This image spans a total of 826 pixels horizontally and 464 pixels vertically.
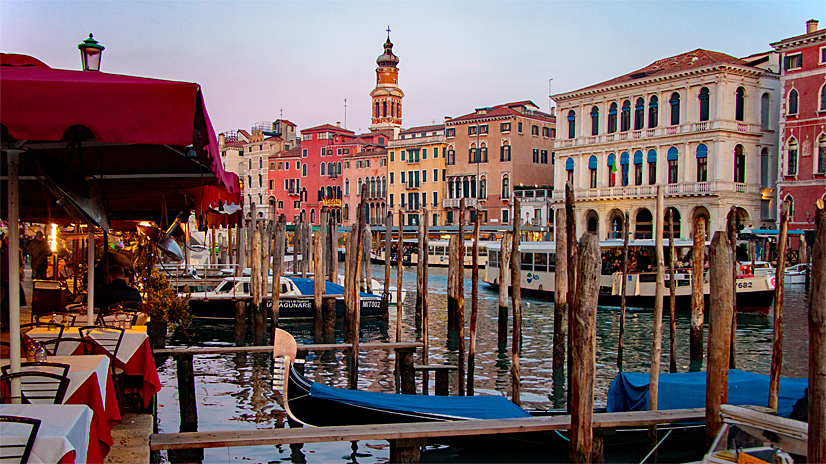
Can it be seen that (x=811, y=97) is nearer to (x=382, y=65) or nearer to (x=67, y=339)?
(x=67, y=339)

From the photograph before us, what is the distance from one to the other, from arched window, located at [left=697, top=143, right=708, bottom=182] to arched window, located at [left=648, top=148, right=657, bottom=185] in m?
2.16

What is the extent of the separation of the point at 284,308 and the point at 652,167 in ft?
72.2

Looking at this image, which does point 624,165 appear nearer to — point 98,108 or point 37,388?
point 37,388

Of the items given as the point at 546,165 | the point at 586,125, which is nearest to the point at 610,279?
the point at 586,125

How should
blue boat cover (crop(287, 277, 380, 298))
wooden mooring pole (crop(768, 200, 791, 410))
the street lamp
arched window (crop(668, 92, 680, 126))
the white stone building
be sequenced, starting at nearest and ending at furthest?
the street lamp → wooden mooring pole (crop(768, 200, 791, 410)) → blue boat cover (crop(287, 277, 380, 298)) → the white stone building → arched window (crop(668, 92, 680, 126))

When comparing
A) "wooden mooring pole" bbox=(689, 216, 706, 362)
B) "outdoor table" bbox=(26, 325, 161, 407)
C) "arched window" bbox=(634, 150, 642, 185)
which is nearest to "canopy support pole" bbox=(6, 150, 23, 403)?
"outdoor table" bbox=(26, 325, 161, 407)

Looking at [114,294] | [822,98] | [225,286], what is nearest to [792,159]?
[822,98]

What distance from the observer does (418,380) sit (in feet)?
35.2

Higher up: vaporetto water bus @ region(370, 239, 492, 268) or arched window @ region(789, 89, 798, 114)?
arched window @ region(789, 89, 798, 114)

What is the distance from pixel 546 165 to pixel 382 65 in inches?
988

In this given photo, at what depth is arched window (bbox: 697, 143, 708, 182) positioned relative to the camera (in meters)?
30.6

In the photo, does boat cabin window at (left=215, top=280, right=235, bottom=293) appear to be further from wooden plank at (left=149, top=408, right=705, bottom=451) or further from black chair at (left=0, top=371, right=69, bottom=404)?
black chair at (left=0, top=371, right=69, bottom=404)

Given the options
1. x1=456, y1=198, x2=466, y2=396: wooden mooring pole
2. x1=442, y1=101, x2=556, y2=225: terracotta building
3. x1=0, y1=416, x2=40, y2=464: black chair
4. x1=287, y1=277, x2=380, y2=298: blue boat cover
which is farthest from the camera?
x1=442, y1=101, x2=556, y2=225: terracotta building

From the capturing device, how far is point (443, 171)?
49.0 metres
